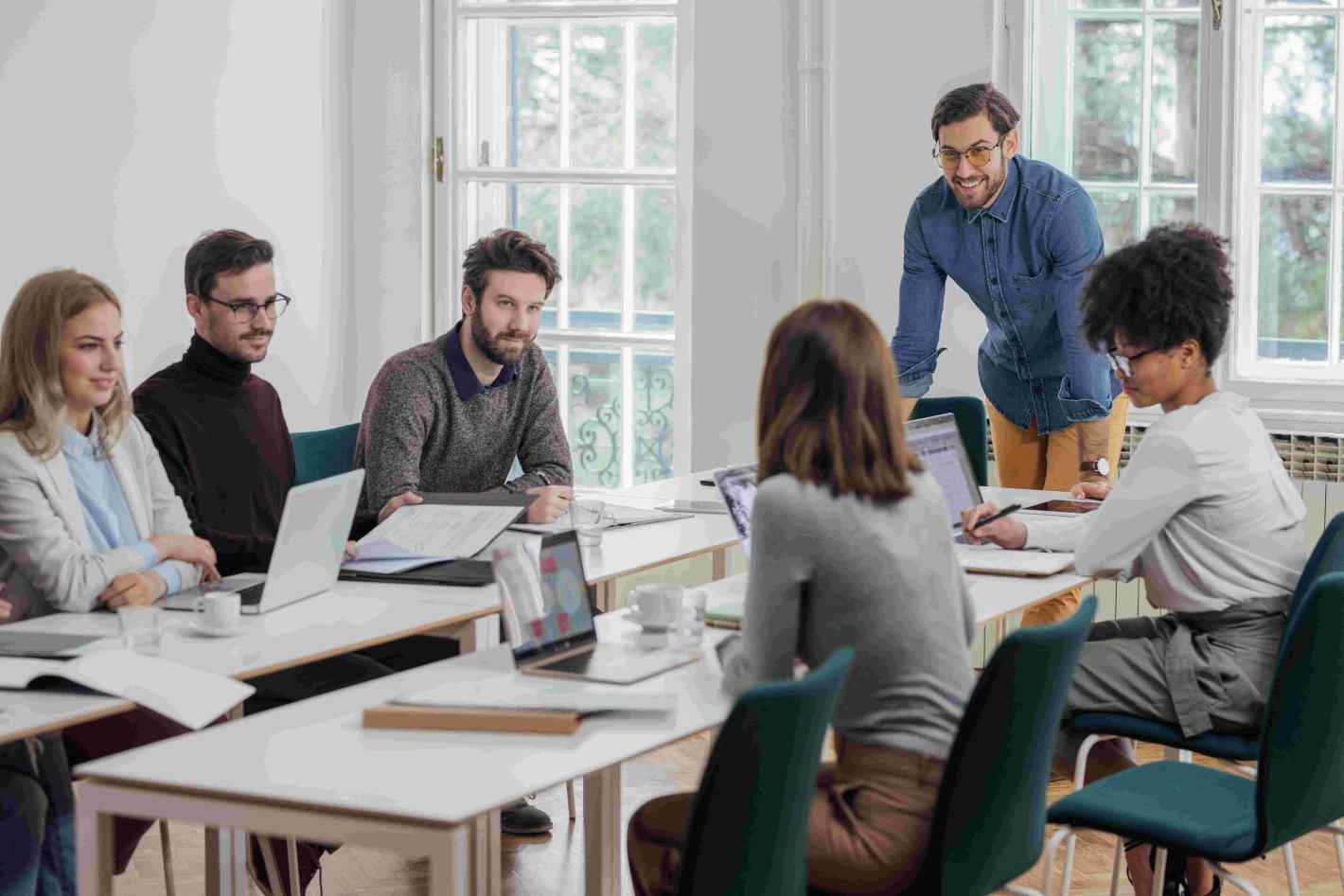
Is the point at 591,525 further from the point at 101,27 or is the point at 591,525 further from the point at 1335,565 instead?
the point at 101,27

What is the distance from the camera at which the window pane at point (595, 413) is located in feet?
21.4

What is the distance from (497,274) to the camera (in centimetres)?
426

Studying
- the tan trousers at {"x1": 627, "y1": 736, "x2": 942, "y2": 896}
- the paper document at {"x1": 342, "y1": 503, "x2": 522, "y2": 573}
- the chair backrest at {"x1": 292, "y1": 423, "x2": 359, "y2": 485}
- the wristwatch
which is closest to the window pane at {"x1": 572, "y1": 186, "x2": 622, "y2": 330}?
the chair backrest at {"x1": 292, "y1": 423, "x2": 359, "y2": 485}

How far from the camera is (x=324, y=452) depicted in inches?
176

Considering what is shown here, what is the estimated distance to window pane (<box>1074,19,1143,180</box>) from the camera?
5.71 meters

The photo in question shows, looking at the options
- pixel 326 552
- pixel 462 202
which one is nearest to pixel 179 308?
pixel 462 202

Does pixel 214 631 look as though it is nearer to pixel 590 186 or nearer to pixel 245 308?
pixel 245 308

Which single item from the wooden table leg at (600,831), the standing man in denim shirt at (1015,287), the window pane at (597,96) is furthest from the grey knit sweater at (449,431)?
the window pane at (597,96)

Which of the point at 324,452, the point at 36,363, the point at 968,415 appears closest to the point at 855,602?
the point at 36,363

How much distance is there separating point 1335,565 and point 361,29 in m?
4.43

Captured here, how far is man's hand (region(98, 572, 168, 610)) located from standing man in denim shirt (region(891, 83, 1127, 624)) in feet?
7.22

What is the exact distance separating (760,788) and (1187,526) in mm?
1470

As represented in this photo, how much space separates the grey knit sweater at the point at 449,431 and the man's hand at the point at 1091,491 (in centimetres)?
129

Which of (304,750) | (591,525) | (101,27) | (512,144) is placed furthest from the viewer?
(512,144)
